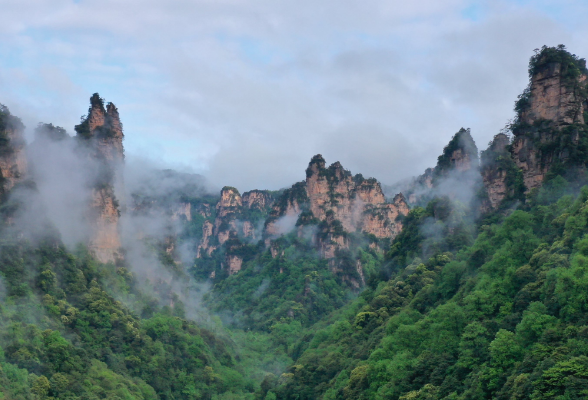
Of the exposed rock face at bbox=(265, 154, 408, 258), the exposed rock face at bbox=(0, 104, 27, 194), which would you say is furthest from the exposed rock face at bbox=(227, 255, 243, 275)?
the exposed rock face at bbox=(0, 104, 27, 194)

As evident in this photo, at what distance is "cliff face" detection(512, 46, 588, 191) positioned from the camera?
217 ft

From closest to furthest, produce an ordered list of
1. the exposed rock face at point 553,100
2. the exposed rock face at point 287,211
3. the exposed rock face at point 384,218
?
1. the exposed rock face at point 553,100
2. the exposed rock face at point 384,218
3. the exposed rock face at point 287,211

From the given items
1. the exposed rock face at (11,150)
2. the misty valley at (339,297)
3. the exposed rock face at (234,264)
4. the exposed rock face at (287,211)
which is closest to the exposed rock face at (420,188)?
the exposed rock face at (287,211)

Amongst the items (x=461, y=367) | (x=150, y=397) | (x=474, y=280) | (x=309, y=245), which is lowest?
(x=150, y=397)

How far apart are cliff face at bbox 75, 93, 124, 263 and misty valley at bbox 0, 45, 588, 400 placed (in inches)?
8.2

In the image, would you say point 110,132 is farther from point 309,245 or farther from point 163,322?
point 309,245

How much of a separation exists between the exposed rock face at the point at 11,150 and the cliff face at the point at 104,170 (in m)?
11.8

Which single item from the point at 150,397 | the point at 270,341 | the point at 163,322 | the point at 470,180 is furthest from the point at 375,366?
the point at 270,341

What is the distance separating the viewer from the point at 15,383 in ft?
182

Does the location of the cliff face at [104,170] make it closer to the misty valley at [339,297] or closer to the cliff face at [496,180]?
the misty valley at [339,297]

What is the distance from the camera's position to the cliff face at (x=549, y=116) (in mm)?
66125

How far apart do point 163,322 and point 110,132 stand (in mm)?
33465

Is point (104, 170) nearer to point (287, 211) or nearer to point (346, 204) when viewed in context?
point (346, 204)

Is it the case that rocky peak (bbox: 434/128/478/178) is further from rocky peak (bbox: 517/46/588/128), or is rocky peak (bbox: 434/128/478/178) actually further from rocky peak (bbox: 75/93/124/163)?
rocky peak (bbox: 75/93/124/163)
